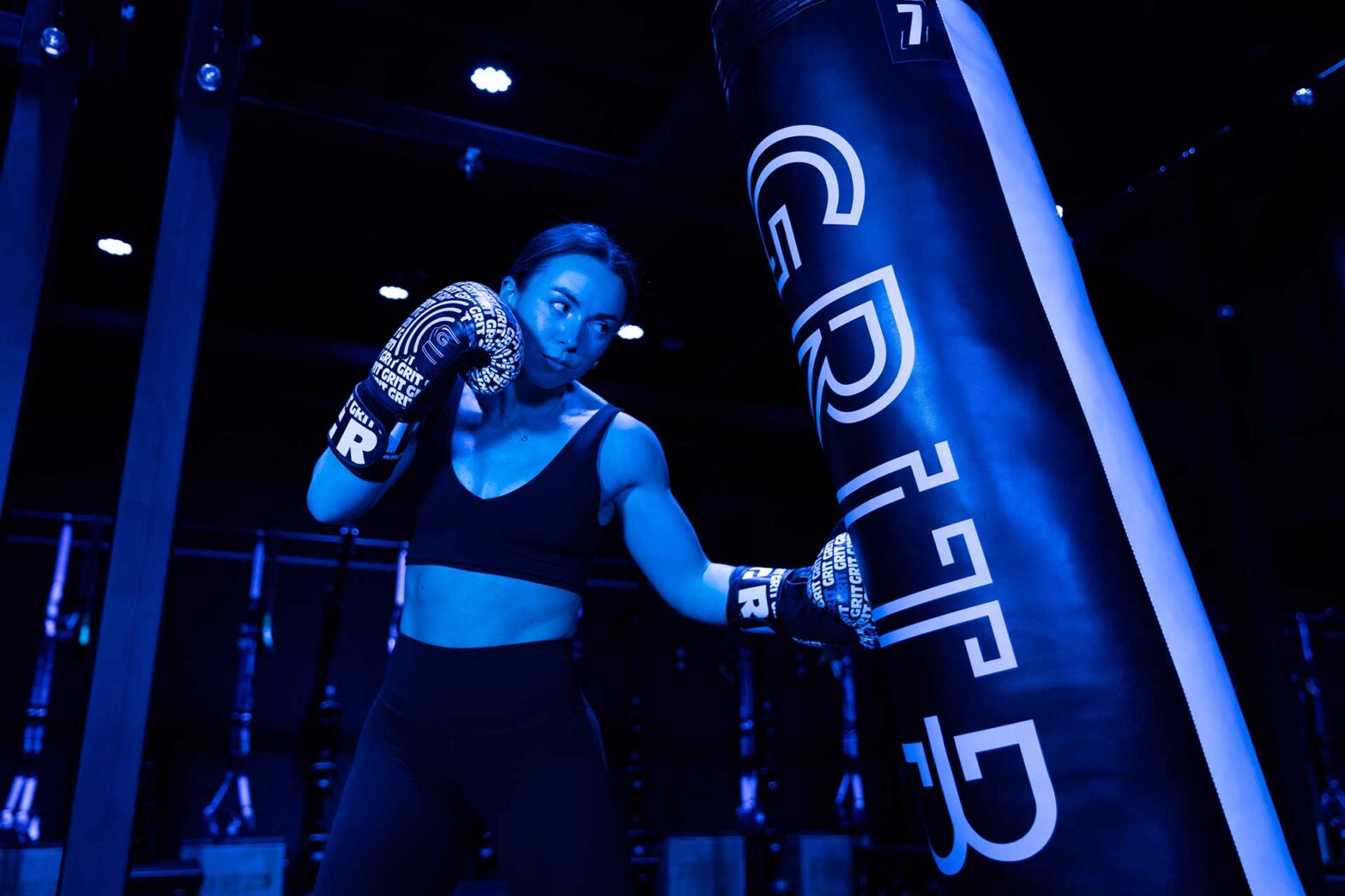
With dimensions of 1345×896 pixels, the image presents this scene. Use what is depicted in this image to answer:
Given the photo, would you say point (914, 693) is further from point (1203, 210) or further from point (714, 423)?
point (714, 423)

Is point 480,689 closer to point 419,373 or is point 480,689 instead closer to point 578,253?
point 419,373

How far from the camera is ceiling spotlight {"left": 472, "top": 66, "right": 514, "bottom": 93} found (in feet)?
14.0

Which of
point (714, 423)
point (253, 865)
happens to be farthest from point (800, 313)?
point (714, 423)

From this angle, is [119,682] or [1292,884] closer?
[1292,884]

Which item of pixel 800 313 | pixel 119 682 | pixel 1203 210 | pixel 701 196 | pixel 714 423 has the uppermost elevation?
pixel 714 423

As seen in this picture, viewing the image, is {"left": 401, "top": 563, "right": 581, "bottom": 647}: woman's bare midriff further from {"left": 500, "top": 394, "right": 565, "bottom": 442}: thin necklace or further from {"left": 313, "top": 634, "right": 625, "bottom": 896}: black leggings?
{"left": 500, "top": 394, "right": 565, "bottom": 442}: thin necklace

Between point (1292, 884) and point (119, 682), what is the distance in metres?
1.95

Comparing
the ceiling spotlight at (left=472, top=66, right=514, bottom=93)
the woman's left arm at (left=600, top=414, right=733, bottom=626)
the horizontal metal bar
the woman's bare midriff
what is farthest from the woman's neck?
the ceiling spotlight at (left=472, top=66, right=514, bottom=93)

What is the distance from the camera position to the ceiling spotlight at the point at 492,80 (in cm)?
427

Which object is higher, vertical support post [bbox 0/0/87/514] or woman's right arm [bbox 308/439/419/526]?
vertical support post [bbox 0/0/87/514]

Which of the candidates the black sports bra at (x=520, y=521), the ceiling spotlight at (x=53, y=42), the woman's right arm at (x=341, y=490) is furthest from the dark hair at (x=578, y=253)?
the ceiling spotlight at (x=53, y=42)

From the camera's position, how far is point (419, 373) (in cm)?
163

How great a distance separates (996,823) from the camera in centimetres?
91

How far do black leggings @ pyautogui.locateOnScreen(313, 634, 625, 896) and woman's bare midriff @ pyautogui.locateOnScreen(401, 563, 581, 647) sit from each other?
0.07ft
